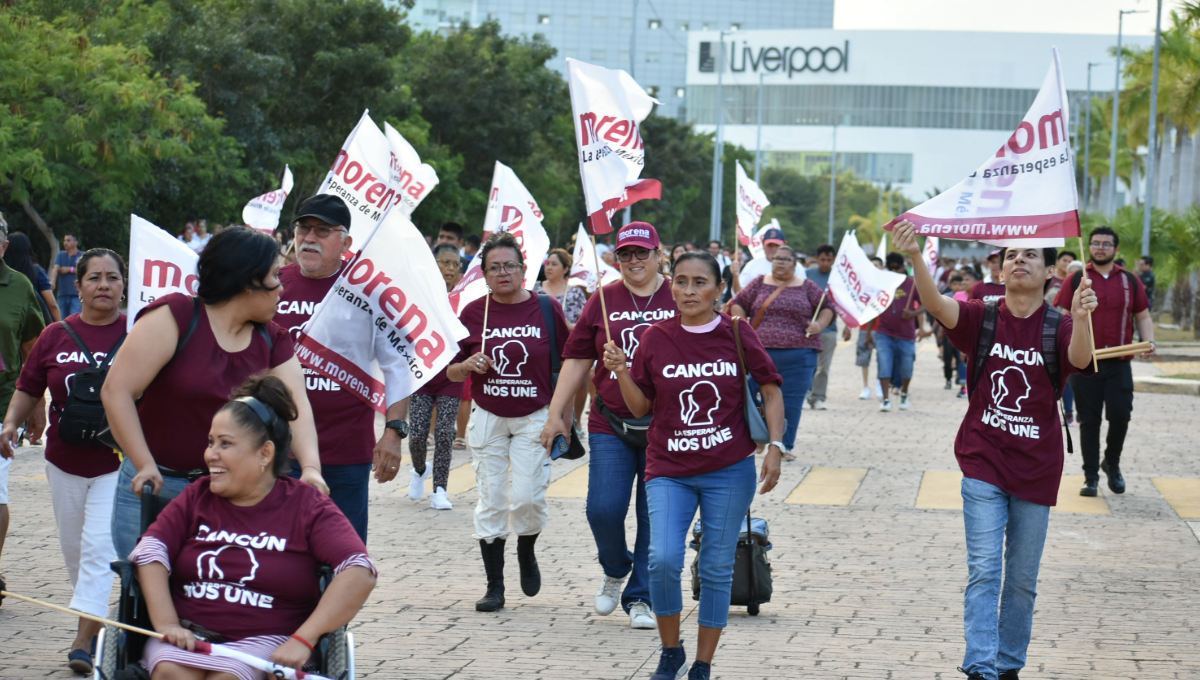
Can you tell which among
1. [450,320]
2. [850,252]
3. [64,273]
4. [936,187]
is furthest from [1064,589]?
[936,187]

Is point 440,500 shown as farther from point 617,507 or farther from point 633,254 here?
point 633,254

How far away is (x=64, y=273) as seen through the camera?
66.7 ft

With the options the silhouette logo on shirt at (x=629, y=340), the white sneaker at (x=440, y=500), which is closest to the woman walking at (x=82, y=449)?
the silhouette logo on shirt at (x=629, y=340)

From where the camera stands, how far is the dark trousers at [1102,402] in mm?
10320

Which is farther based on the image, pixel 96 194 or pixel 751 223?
pixel 96 194

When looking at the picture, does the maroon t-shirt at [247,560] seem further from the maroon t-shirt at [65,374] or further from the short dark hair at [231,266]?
the maroon t-shirt at [65,374]

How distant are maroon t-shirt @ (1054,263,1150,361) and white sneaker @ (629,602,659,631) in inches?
221

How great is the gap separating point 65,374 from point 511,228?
5.00 m

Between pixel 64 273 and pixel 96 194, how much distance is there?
12.7 feet

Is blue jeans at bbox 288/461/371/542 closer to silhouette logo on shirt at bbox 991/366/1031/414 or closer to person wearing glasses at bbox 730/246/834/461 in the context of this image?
silhouette logo on shirt at bbox 991/366/1031/414

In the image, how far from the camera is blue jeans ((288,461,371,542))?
550 cm

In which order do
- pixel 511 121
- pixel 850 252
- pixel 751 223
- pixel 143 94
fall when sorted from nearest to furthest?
pixel 850 252
pixel 751 223
pixel 143 94
pixel 511 121

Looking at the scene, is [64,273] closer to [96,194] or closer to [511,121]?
[96,194]

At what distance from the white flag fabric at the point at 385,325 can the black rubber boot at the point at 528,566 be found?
5.41 feet
